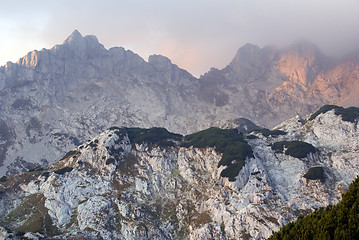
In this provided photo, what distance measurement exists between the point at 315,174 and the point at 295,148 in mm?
22072

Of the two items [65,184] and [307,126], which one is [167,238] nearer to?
[65,184]

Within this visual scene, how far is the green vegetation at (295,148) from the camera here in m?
143

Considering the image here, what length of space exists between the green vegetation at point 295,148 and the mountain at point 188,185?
503 mm

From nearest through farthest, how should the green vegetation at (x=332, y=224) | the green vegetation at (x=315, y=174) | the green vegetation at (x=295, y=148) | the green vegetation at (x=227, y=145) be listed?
the green vegetation at (x=332, y=224) < the green vegetation at (x=315, y=174) < the green vegetation at (x=227, y=145) < the green vegetation at (x=295, y=148)

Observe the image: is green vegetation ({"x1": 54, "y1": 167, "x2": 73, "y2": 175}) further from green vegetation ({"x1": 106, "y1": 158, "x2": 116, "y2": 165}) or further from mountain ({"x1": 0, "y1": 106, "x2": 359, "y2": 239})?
green vegetation ({"x1": 106, "y1": 158, "x2": 116, "y2": 165})

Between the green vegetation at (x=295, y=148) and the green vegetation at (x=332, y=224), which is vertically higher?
the green vegetation at (x=295, y=148)

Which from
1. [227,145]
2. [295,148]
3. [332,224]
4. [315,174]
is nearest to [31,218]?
[227,145]

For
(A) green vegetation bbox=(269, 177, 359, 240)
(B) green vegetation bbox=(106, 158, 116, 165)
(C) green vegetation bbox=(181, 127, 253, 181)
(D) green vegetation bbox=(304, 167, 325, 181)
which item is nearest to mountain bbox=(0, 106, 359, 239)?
(D) green vegetation bbox=(304, 167, 325, 181)

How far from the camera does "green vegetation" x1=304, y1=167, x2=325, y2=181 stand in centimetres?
12575

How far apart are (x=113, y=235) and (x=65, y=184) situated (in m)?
38.0

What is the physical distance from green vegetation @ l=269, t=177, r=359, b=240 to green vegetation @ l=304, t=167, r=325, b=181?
275 ft

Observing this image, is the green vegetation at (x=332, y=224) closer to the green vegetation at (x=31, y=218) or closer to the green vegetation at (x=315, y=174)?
the green vegetation at (x=315, y=174)

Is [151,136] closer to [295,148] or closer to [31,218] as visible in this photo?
[31,218]

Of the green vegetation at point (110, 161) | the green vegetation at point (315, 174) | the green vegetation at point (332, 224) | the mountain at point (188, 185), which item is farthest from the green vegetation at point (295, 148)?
the green vegetation at point (332, 224)
